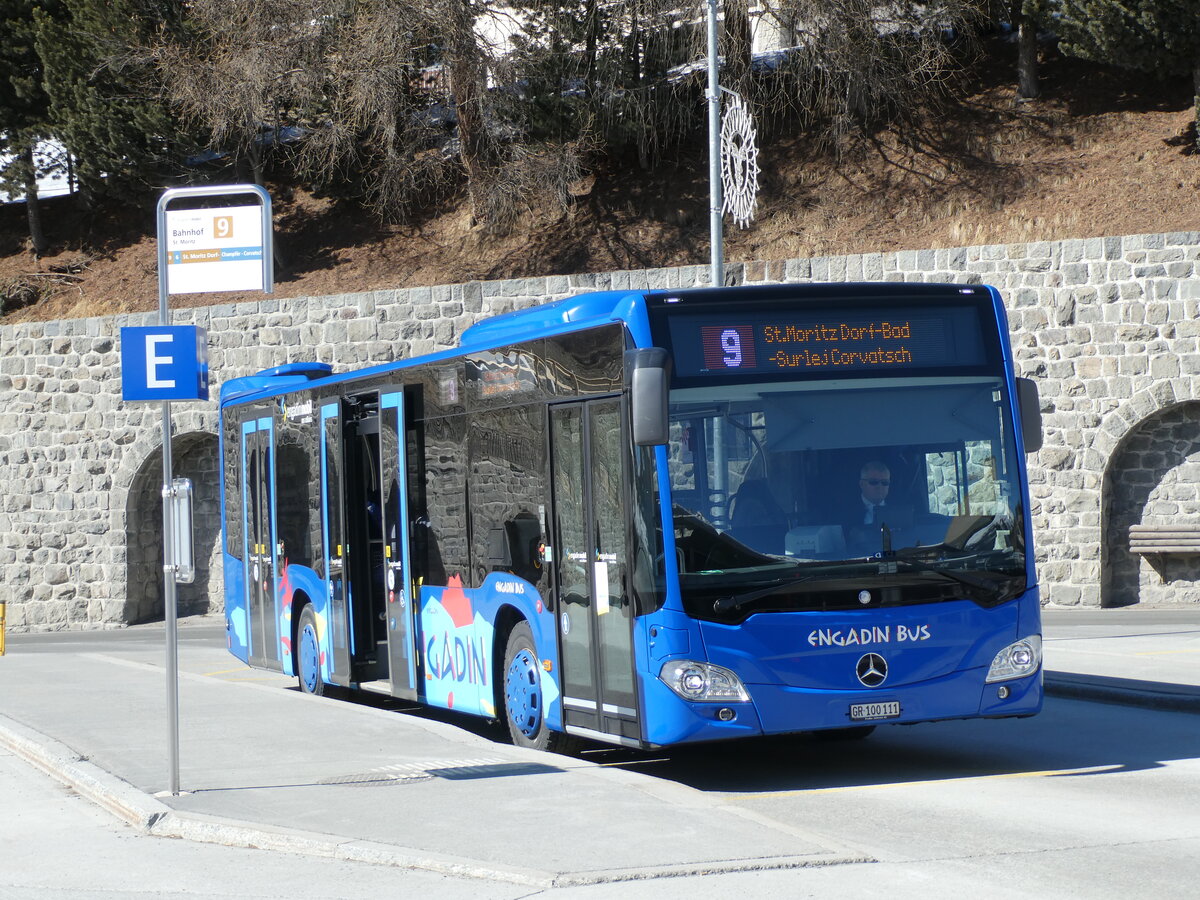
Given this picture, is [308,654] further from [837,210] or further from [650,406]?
[837,210]

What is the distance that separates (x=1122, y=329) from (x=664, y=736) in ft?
45.1

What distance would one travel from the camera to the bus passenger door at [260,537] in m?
15.0

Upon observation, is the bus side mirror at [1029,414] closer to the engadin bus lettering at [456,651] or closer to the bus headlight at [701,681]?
the bus headlight at [701,681]

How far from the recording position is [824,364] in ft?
28.9

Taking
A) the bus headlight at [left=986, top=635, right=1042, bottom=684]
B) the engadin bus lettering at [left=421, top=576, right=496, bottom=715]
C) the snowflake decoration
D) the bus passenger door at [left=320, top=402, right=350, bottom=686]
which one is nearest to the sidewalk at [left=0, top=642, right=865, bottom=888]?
→ the engadin bus lettering at [left=421, top=576, right=496, bottom=715]

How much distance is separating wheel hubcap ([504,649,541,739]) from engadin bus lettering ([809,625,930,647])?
220 cm

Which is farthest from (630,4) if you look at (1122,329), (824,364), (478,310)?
(824,364)

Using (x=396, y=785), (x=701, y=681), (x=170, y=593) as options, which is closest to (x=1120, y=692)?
(x=701, y=681)

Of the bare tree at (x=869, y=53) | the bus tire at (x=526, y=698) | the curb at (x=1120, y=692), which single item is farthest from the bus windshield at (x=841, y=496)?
the bare tree at (x=869, y=53)

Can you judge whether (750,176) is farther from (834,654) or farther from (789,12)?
(834,654)

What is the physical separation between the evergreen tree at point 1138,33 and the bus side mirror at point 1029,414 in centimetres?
1626

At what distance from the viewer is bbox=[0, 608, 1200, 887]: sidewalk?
664 cm

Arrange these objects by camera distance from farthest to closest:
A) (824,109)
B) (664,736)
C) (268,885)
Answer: (824,109), (664,736), (268,885)

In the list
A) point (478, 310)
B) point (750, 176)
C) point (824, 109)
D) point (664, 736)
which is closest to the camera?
point (664, 736)
